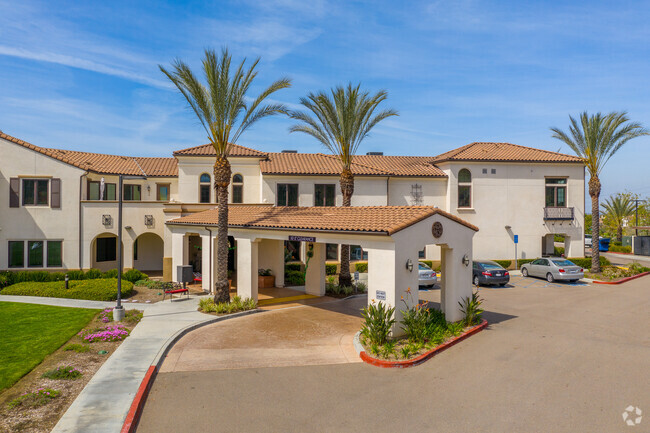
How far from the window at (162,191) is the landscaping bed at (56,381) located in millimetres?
17007

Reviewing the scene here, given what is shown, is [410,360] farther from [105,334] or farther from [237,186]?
[237,186]

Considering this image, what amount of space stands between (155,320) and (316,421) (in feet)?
30.4

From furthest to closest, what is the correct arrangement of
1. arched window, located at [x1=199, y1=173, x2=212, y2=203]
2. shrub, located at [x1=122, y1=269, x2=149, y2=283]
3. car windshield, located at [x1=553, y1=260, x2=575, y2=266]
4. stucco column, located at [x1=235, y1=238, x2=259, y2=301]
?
arched window, located at [x1=199, y1=173, x2=212, y2=203], car windshield, located at [x1=553, y1=260, x2=575, y2=266], shrub, located at [x1=122, y1=269, x2=149, y2=283], stucco column, located at [x1=235, y1=238, x2=259, y2=301]

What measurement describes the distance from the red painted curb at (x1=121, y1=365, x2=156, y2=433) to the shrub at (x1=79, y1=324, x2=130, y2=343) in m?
3.41

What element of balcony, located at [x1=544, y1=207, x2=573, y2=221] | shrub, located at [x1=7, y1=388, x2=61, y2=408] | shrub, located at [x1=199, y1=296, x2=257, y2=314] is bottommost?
shrub, located at [x1=7, y1=388, x2=61, y2=408]

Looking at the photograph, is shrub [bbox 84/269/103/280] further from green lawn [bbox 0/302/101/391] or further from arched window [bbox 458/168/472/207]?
arched window [bbox 458/168/472/207]

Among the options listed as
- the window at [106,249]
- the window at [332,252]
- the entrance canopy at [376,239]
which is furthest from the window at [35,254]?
the window at [332,252]

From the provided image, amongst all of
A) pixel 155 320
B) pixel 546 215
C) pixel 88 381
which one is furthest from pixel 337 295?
pixel 546 215

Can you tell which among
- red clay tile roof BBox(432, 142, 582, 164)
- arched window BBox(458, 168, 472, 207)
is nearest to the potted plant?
arched window BBox(458, 168, 472, 207)

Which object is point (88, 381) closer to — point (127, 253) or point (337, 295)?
point (337, 295)

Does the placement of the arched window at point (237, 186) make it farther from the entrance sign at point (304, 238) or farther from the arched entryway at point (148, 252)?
the entrance sign at point (304, 238)

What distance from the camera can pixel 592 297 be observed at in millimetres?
19891

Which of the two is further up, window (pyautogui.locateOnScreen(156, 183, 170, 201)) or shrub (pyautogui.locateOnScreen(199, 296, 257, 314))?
window (pyautogui.locateOnScreen(156, 183, 170, 201))

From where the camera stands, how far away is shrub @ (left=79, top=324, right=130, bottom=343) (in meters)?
12.2
